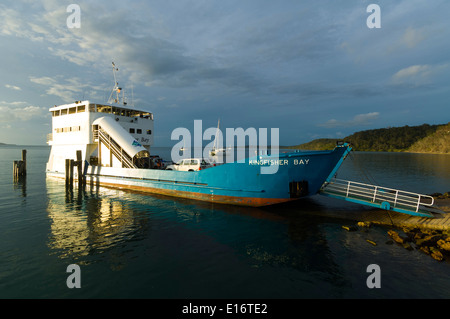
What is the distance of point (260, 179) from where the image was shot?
13.7 m

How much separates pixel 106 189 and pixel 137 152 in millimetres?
5868

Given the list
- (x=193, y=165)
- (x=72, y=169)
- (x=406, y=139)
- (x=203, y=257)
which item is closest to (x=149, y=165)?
(x=193, y=165)

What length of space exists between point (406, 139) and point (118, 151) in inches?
7269

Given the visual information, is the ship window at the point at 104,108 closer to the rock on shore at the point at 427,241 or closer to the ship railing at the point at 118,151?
the ship railing at the point at 118,151

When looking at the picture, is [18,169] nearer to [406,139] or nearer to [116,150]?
[116,150]

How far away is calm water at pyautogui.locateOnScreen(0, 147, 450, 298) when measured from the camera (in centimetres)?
642

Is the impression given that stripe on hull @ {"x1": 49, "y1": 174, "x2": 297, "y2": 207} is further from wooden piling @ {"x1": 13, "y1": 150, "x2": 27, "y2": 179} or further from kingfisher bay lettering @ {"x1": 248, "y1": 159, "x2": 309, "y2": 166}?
wooden piling @ {"x1": 13, "y1": 150, "x2": 27, "y2": 179}

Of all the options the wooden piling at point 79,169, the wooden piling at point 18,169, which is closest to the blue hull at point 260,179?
the wooden piling at point 79,169

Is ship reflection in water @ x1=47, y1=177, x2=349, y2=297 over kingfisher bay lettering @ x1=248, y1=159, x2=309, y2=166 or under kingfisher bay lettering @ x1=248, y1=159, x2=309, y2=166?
under

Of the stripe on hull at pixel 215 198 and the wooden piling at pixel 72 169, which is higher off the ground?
the wooden piling at pixel 72 169

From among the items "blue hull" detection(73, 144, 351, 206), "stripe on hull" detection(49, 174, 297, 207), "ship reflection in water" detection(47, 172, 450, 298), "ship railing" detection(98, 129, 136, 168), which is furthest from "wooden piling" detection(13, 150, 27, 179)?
"blue hull" detection(73, 144, 351, 206)

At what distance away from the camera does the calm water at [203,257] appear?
21.1 feet
